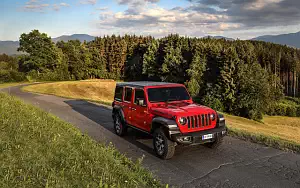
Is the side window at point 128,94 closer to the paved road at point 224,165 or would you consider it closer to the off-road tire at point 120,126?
the off-road tire at point 120,126

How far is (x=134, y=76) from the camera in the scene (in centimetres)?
7812

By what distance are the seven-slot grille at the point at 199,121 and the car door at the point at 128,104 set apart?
290 cm

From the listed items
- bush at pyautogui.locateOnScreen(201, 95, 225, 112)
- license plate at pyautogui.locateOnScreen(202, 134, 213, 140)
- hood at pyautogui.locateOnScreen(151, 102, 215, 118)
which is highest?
hood at pyautogui.locateOnScreen(151, 102, 215, 118)

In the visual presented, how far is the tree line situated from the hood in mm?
39762

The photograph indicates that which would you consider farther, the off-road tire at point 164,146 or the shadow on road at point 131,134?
the shadow on road at point 131,134

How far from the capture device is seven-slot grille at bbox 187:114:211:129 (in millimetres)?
7539

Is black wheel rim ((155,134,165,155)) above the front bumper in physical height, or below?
below

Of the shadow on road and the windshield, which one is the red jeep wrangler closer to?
the windshield

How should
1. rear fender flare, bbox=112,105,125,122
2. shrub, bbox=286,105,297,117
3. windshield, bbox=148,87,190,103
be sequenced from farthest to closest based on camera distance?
1. shrub, bbox=286,105,297,117
2. rear fender flare, bbox=112,105,125,122
3. windshield, bbox=148,87,190,103

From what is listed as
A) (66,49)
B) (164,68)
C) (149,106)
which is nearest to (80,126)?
(149,106)

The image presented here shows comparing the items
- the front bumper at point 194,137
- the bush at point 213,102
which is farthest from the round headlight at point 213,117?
the bush at point 213,102

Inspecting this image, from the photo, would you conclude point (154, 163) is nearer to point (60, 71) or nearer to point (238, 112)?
point (238, 112)

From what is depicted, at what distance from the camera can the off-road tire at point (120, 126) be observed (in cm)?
1032

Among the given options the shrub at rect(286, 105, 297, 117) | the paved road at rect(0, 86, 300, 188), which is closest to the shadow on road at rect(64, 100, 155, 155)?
the paved road at rect(0, 86, 300, 188)
